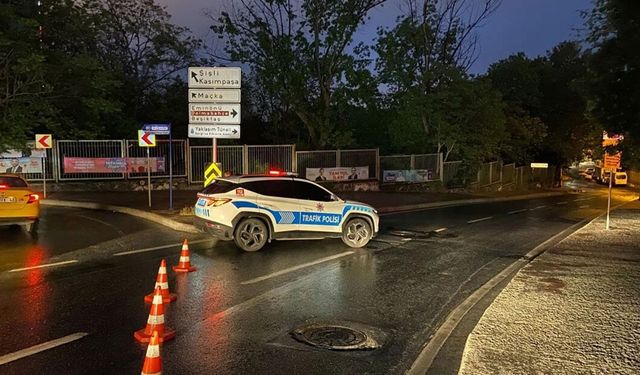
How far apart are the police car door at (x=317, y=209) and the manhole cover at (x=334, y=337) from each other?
5.46 metres

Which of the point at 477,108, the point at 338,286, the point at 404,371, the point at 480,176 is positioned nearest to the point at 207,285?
the point at 338,286

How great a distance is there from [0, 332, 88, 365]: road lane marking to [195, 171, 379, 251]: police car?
535 cm

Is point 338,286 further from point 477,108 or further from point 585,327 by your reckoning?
point 477,108

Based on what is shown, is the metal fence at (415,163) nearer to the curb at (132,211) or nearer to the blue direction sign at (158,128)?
the blue direction sign at (158,128)

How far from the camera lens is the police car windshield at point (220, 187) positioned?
436 inches

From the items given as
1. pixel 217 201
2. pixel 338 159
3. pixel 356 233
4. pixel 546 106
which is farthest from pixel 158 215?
pixel 546 106

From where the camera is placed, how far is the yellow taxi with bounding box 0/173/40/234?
39.6 ft

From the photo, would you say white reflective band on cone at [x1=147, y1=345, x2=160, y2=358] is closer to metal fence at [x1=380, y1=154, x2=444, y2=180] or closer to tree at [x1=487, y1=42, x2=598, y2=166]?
metal fence at [x1=380, y1=154, x2=444, y2=180]

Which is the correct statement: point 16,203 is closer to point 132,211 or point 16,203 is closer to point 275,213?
point 132,211

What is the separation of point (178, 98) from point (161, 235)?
24794 millimetres

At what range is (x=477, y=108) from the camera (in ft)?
110

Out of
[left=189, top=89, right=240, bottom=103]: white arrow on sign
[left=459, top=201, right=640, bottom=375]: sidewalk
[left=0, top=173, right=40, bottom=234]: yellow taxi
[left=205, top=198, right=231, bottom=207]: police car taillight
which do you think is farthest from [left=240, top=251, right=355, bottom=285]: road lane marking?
[left=0, top=173, right=40, bottom=234]: yellow taxi

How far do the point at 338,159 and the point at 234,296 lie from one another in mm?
22297

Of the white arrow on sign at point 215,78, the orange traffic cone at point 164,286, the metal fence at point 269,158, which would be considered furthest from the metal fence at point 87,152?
the orange traffic cone at point 164,286
